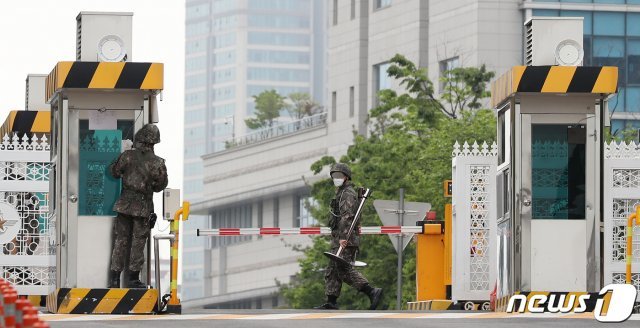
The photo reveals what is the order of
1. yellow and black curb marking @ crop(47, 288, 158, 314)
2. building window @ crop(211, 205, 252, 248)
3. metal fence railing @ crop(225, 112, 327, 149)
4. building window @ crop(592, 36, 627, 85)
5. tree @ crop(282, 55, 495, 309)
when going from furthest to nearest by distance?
building window @ crop(211, 205, 252, 248)
metal fence railing @ crop(225, 112, 327, 149)
building window @ crop(592, 36, 627, 85)
tree @ crop(282, 55, 495, 309)
yellow and black curb marking @ crop(47, 288, 158, 314)

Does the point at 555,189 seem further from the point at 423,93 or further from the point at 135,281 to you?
the point at 423,93

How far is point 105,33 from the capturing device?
22.8 meters

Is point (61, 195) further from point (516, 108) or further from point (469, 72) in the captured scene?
point (469, 72)

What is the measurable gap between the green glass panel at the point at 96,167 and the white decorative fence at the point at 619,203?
548 cm

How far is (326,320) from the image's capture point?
20094 millimetres

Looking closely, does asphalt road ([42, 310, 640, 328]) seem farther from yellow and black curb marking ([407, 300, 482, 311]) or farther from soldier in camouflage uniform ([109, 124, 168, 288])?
yellow and black curb marking ([407, 300, 482, 311])

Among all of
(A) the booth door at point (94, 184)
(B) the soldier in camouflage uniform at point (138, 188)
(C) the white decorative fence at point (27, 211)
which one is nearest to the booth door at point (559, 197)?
(B) the soldier in camouflage uniform at point (138, 188)

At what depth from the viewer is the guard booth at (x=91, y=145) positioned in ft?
74.9

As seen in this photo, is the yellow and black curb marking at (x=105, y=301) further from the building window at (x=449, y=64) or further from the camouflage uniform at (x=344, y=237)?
the building window at (x=449, y=64)

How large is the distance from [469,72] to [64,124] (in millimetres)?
43084

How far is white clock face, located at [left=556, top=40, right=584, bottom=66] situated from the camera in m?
23.8

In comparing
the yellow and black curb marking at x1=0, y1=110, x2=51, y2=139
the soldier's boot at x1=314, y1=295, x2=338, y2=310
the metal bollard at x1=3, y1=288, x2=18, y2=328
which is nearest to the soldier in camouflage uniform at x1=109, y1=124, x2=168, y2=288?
the soldier's boot at x1=314, y1=295, x2=338, y2=310

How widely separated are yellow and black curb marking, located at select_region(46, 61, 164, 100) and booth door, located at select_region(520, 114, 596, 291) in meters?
4.26

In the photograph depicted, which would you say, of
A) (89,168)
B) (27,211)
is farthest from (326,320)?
(27,211)
